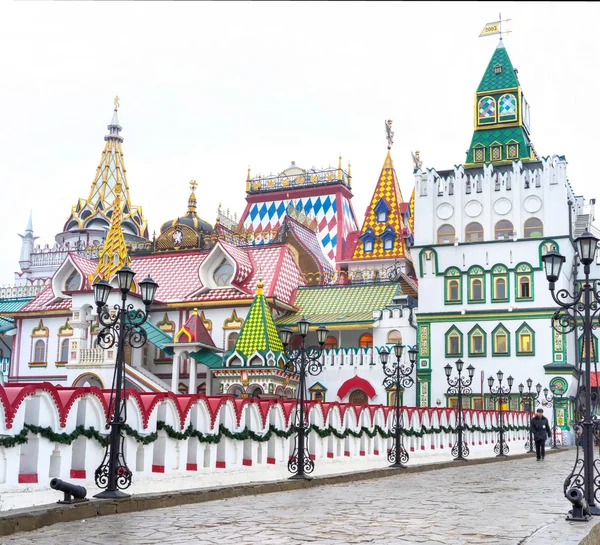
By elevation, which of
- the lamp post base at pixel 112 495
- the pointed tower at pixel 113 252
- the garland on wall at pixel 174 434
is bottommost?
the lamp post base at pixel 112 495

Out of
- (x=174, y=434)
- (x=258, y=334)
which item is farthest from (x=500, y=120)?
(x=174, y=434)

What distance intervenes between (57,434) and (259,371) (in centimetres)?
2494

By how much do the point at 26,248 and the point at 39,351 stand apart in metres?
27.3

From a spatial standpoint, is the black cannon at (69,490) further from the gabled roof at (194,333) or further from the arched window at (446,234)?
the arched window at (446,234)

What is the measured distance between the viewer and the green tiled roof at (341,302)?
41688 millimetres

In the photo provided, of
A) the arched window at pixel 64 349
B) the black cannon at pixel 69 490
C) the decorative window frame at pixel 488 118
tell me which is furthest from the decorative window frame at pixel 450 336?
the black cannon at pixel 69 490

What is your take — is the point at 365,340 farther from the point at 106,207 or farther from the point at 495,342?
the point at 106,207

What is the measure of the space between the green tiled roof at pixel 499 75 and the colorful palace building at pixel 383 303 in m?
0.07

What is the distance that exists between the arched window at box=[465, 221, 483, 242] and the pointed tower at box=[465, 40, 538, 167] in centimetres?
391

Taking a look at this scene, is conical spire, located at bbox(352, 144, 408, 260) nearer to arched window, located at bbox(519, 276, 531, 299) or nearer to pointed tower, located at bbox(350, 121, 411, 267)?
pointed tower, located at bbox(350, 121, 411, 267)

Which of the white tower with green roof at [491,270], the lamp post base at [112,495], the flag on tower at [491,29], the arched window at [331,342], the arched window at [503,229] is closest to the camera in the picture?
the lamp post base at [112,495]

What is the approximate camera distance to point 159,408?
13938 millimetres

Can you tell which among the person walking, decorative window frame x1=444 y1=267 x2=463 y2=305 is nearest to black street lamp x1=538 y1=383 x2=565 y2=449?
decorative window frame x1=444 y1=267 x2=463 y2=305

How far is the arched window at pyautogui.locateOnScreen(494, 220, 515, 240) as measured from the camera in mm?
41406
